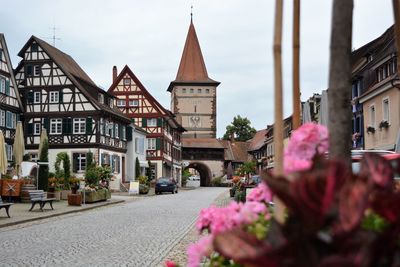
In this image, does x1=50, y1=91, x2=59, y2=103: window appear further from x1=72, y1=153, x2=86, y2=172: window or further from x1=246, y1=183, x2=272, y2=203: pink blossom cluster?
x1=246, y1=183, x2=272, y2=203: pink blossom cluster

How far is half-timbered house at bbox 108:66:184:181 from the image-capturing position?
58.9 meters

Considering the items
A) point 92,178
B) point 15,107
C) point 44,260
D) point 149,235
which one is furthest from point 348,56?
point 15,107

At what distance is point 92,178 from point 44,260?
23.0 metres

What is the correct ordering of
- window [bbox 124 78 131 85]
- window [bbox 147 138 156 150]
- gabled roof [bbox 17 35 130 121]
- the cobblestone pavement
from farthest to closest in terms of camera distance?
window [bbox 147 138 156 150], window [bbox 124 78 131 85], gabled roof [bbox 17 35 130 121], the cobblestone pavement

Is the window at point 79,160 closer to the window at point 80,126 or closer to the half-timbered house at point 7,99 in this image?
the window at point 80,126

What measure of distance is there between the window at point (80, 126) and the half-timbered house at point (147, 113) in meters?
13.2

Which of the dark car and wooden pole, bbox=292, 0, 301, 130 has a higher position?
wooden pole, bbox=292, 0, 301, 130

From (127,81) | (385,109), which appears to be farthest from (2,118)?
(385,109)

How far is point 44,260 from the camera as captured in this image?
9.65m

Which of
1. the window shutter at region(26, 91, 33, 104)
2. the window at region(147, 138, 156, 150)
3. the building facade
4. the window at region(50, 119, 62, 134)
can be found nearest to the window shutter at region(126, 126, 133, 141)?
the window at region(50, 119, 62, 134)

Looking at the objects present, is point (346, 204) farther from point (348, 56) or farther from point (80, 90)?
point (80, 90)

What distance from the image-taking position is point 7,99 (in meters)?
42.2

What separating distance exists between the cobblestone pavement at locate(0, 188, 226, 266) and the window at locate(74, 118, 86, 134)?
27.0m

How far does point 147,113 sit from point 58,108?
16.8 metres
